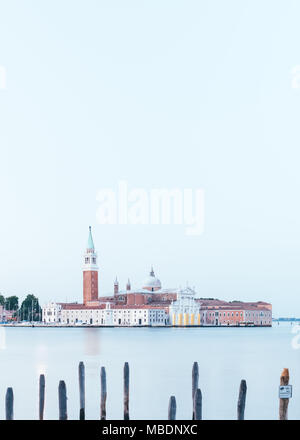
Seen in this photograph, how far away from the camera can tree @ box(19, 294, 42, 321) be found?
103 meters

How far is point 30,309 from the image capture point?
10462 cm

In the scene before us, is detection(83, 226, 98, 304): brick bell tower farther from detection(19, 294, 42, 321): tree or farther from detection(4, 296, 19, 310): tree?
detection(4, 296, 19, 310): tree

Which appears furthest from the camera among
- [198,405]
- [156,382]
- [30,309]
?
[30,309]

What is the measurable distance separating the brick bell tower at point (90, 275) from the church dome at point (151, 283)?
22.3ft

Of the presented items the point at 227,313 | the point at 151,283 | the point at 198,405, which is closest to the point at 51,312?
the point at 151,283

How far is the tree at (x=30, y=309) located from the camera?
339ft

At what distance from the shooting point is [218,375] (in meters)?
24.6

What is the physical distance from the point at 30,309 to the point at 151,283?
1689 cm

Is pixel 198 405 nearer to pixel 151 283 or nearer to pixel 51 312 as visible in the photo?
pixel 151 283

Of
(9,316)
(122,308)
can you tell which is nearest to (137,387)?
(122,308)

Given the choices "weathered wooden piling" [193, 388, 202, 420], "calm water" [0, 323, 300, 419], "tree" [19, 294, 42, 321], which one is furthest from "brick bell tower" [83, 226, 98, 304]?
"weathered wooden piling" [193, 388, 202, 420]

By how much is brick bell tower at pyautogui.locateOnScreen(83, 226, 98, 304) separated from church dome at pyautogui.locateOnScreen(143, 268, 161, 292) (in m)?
6.80
